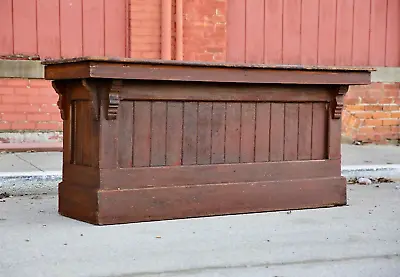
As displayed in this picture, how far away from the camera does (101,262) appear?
12.1ft

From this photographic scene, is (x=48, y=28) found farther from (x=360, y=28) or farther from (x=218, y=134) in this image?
(x=360, y=28)

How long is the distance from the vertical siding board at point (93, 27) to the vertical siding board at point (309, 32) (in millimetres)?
2697

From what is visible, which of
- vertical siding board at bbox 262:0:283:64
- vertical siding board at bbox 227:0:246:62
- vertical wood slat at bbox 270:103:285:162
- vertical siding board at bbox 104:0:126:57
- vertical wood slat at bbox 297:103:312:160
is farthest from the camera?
vertical siding board at bbox 262:0:283:64

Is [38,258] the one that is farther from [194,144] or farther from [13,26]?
[13,26]

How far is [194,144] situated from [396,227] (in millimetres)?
1550

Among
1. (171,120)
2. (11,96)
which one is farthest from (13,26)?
(171,120)

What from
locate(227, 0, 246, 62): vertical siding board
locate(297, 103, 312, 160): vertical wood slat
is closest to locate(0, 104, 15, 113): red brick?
locate(227, 0, 246, 62): vertical siding board

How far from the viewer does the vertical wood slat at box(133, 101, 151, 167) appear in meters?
4.86

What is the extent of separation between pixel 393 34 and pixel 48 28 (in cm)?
474

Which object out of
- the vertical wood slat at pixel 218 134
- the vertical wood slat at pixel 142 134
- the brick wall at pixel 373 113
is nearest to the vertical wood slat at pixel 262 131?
the vertical wood slat at pixel 218 134

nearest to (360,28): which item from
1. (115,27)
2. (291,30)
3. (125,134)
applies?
(291,30)

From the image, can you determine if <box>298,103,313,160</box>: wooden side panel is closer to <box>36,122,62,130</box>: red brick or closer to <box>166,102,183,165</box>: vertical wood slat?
<box>166,102,183,165</box>: vertical wood slat

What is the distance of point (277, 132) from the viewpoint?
214 inches

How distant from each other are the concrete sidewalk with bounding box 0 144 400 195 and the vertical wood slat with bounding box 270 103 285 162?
2.04 metres
